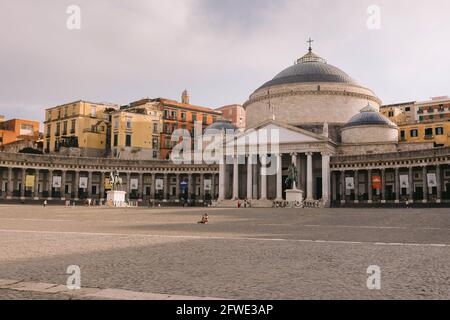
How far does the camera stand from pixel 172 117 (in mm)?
91312

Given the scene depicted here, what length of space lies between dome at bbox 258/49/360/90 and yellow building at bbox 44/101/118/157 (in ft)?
106

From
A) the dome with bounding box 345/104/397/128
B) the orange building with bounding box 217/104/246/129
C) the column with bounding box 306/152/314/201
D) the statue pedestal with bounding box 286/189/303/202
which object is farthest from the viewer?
the orange building with bounding box 217/104/246/129

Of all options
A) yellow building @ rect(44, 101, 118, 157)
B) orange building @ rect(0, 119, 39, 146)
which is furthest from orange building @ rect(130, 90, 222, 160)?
orange building @ rect(0, 119, 39, 146)

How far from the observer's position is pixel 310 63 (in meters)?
86.2

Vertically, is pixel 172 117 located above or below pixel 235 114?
below

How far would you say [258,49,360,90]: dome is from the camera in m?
81.1

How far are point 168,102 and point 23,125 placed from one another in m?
31.6

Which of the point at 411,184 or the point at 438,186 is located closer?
the point at 438,186

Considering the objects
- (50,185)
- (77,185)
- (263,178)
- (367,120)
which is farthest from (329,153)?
(50,185)

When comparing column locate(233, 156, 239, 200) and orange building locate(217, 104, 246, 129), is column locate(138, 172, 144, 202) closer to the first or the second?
column locate(233, 156, 239, 200)

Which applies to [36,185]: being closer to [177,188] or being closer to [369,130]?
[177,188]

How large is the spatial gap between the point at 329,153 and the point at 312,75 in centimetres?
1973
